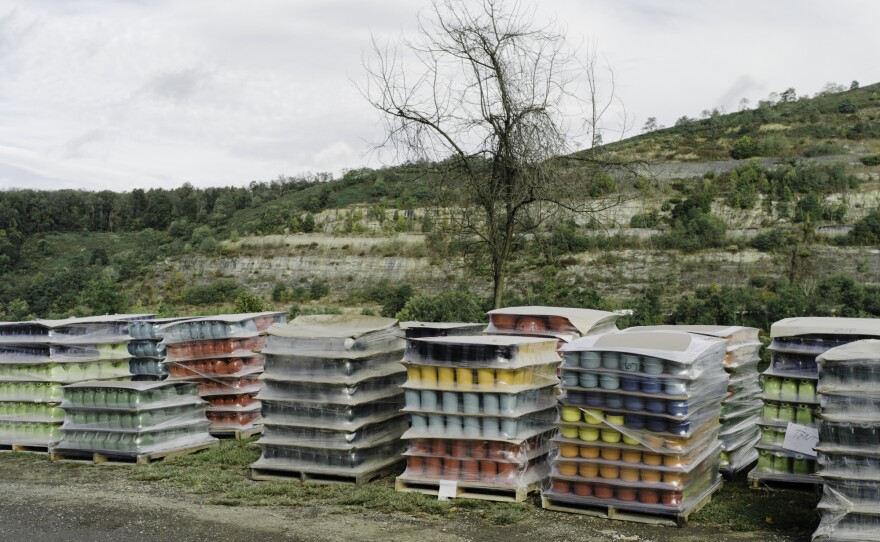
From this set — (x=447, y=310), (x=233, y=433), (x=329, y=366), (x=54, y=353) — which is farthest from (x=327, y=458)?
(x=447, y=310)

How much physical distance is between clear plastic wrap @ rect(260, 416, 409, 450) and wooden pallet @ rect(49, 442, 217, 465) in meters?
2.04

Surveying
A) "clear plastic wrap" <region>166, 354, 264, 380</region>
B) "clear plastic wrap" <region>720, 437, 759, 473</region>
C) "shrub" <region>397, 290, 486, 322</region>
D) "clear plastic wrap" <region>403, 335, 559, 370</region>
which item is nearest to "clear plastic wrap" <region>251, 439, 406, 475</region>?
"clear plastic wrap" <region>403, 335, 559, 370</region>

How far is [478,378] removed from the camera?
863 centimetres

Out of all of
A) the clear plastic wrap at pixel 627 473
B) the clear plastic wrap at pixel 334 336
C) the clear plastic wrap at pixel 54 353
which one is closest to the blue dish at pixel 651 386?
the clear plastic wrap at pixel 627 473

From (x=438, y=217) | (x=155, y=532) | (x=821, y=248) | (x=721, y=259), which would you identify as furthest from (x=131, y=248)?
(x=155, y=532)

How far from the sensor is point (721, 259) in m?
39.3

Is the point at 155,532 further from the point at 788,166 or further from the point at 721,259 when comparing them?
the point at 788,166

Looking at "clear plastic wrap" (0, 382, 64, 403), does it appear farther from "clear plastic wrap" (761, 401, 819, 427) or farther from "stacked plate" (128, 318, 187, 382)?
"clear plastic wrap" (761, 401, 819, 427)

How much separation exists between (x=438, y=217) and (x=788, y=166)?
39266 mm

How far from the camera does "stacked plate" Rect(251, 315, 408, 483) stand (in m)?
Answer: 9.49

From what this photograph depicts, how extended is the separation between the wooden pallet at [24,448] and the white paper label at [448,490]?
6.79 m

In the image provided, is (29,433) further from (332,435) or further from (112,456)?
(332,435)

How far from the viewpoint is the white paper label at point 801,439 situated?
8109 millimetres

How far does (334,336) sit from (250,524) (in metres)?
2.53
